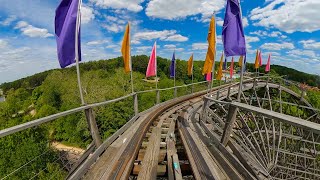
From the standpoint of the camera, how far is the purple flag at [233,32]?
21.9 ft

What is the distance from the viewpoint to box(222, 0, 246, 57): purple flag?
21.9ft

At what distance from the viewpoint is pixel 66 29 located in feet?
18.1

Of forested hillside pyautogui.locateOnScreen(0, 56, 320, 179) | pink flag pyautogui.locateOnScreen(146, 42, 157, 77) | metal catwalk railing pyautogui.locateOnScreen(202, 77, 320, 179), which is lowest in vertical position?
forested hillside pyautogui.locateOnScreen(0, 56, 320, 179)

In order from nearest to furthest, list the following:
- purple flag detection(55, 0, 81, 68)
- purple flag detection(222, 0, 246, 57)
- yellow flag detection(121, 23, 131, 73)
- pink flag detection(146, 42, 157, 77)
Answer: purple flag detection(55, 0, 81, 68) < purple flag detection(222, 0, 246, 57) < yellow flag detection(121, 23, 131, 73) < pink flag detection(146, 42, 157, 77)

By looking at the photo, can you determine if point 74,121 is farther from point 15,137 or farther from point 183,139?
point 183,139

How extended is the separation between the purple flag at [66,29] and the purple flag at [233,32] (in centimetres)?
413

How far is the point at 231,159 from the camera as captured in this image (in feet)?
14.0

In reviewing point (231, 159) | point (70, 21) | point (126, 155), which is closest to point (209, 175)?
point (231, 159)

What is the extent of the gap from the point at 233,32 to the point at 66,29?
455 cm

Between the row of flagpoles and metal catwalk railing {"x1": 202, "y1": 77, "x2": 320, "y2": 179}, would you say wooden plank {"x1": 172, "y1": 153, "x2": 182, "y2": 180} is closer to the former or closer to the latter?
metal catwalk railing {"x1": 202, "y1": 77, "x2": 320, "y2": 179}

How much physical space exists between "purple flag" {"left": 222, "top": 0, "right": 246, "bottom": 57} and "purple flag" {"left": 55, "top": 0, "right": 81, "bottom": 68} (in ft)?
13.5

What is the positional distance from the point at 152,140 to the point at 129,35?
549 cm

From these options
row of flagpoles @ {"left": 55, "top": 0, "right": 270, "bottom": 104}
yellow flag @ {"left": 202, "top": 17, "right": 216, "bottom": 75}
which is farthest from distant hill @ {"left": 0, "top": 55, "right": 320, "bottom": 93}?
row of flagpoles @ {"left": 55, "top": 0, "right": 270, "bottom": 104}

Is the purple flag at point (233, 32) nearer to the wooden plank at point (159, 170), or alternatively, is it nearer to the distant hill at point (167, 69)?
the wooden plank at point (159, 170)
